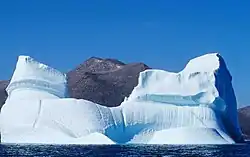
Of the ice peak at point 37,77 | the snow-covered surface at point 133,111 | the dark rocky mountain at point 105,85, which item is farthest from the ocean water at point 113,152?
the dark rocky mountain at point 105,85

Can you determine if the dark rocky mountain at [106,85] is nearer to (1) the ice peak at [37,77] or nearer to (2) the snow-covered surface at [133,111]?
(1) the ice peak at [37,77]

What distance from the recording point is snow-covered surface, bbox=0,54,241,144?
46.9 meters

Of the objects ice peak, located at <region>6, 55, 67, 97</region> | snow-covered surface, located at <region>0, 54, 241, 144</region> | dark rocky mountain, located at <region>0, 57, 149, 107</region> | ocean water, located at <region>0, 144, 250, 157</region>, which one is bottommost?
ocean water, located at <region>0, 144, 250, 157</region>

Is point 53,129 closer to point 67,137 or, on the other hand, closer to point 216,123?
point 67,137

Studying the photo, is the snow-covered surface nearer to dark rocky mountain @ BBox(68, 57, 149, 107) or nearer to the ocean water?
the ocean water

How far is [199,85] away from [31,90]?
14.1 meters

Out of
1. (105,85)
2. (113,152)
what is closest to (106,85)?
(105,85)

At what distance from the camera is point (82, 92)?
100m

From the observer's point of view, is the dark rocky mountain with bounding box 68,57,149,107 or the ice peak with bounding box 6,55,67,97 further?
the dark rocky mountain with bounding box 68,57,149,107

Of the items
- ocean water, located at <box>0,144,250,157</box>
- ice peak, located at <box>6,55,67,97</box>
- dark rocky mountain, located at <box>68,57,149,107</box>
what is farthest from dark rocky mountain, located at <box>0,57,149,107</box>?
ocean water, located at <box>0,144,250,157</box>

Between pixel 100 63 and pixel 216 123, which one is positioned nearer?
pixel 216 123

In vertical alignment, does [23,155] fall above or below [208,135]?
below

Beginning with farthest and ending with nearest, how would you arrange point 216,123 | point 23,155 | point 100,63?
1. point 100,63
2. point 216,123
3. point 23,155

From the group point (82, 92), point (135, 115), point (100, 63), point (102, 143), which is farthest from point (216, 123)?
point (100, 63)
